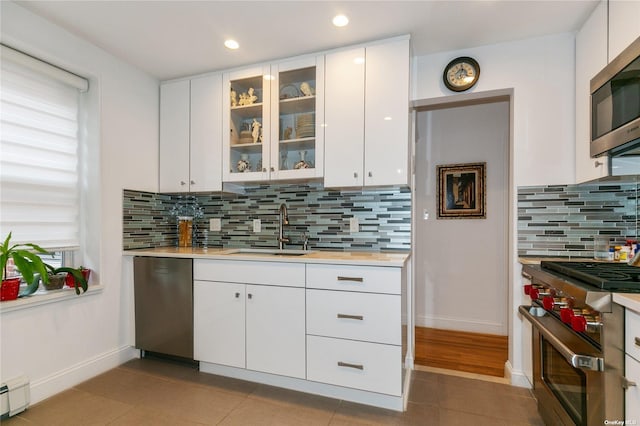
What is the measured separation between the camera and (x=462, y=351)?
2.73 metres

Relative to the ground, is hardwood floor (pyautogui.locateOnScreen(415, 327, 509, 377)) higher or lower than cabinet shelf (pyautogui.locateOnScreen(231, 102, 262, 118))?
lower

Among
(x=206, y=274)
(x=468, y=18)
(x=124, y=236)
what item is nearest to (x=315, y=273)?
(x=206, y=274)

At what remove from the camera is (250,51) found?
231cm

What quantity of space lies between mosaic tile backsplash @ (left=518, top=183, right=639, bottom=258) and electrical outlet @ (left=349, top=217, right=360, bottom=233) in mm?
1161

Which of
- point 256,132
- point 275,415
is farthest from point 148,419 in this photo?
point 256,132

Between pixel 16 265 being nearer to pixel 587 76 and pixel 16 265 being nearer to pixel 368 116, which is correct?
pixel 368 116

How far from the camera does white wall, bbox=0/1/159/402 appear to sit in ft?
6.12

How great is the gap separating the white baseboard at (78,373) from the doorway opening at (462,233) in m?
2.64

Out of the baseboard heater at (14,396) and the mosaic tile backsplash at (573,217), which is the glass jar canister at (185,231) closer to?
the baseboard heater at (14,396)

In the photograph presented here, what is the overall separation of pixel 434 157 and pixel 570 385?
96.2 inches

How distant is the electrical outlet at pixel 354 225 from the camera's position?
252 cm

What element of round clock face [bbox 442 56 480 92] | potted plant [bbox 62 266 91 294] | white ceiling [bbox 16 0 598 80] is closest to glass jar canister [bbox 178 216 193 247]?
potted plant [bbox 62 266 91 294]

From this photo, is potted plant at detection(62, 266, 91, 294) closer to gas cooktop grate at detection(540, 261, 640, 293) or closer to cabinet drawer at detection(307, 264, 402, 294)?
cabinet drawer at detection(307, 264, 402, 294)

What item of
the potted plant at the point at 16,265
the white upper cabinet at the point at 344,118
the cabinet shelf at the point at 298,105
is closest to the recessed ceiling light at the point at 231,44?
the cabinet shelf at the point at 298,105
